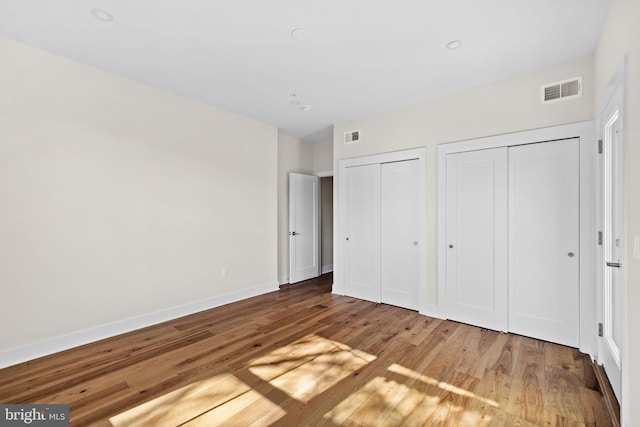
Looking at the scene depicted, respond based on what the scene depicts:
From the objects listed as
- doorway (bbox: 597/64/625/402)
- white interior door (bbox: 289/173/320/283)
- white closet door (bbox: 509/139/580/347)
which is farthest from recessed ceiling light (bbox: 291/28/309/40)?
white interior door (bbox: 289/173/320/283)

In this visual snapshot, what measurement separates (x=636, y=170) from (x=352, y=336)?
258 centimetres

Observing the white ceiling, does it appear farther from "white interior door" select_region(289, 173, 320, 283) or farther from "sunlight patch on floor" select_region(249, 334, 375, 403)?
"sunlight patch on floor" select_region(249, 334, 375, 403)

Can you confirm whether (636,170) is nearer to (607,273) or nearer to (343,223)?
(607,273)

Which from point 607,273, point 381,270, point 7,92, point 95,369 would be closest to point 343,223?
point 381,270

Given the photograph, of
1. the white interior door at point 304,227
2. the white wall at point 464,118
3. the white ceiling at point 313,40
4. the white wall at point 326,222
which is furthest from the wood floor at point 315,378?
the white wall at point 326,222

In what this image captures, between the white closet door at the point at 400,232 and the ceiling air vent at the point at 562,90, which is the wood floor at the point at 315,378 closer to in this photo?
the white closet door at the point at 400,232

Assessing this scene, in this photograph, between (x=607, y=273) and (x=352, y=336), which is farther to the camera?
(x=352, y=336)

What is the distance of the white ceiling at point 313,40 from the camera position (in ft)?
6.98

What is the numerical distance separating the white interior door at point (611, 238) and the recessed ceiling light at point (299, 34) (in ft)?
7.78

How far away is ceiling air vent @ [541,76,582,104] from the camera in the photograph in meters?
2.79

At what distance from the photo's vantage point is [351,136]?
15.0ft

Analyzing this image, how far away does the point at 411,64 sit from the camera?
291 cm

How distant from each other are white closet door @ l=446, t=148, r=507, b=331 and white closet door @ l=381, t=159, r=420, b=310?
460 mm

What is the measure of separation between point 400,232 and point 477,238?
99cm
